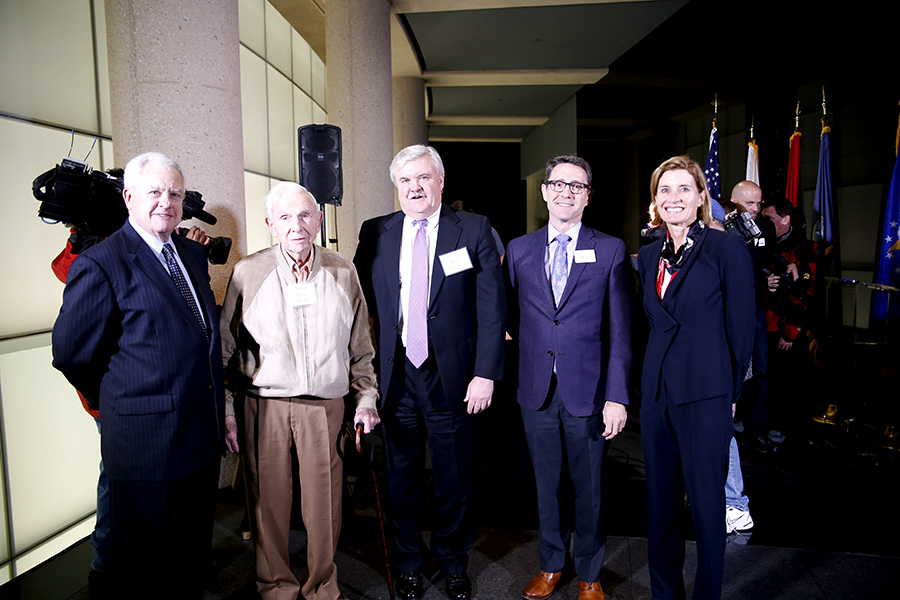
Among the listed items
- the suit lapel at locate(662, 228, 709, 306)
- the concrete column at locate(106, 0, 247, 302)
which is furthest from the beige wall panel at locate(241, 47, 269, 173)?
the suit lapel at locate(662, 228, 709, 306)

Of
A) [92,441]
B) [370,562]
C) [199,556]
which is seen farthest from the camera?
[92,441]

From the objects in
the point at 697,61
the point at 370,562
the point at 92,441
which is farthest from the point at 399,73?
the point at 370,562

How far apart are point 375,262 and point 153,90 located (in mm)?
1432

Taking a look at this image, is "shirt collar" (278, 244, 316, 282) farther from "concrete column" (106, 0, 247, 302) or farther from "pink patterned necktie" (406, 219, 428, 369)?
"concrete column" (106, 0, 247, 302)

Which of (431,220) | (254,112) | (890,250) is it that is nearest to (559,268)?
(431,220)

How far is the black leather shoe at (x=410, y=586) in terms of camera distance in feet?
7.02

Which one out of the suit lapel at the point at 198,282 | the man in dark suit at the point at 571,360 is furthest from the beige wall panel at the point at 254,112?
the man in dark suit at the point at 571,360

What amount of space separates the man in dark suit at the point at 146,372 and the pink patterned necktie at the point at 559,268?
1.29 metres

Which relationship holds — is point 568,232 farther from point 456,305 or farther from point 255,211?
point 255,211

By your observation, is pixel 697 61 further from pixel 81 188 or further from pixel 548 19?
pixel 81 188

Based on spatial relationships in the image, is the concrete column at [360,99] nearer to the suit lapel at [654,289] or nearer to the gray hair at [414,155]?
the gray hair at [414,155]

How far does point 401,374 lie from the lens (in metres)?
2.14

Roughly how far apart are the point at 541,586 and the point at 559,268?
4.36 ft

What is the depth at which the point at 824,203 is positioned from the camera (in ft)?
18.4
